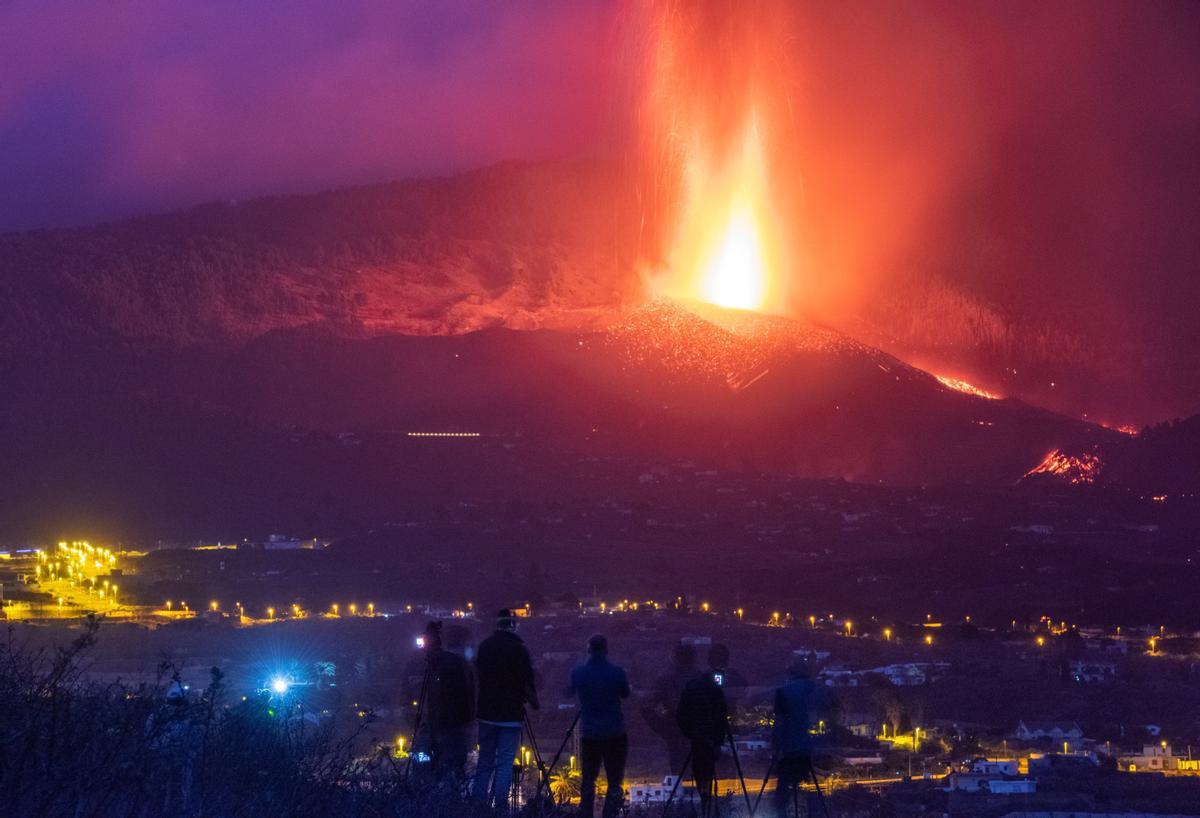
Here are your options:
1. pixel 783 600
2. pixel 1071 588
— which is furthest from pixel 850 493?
pixel 783 600

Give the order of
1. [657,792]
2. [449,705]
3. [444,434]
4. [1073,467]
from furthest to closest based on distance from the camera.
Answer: [444,434] → [1073,467] → [657,792] → [449,705]

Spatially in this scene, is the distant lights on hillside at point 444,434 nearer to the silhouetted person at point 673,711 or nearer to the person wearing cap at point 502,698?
the silhouetted person at point 673,711

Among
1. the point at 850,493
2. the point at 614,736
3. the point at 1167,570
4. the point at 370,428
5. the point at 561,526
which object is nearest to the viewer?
the point at 614,736

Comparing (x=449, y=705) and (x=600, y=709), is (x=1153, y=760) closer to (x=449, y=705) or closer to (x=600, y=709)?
(x=600, y=709)

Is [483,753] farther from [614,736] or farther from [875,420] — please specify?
[875,420]

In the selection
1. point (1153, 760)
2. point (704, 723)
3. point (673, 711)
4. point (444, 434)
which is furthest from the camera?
point (444, 434)

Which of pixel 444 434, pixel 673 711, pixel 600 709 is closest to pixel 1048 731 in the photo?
pixel 673 711
